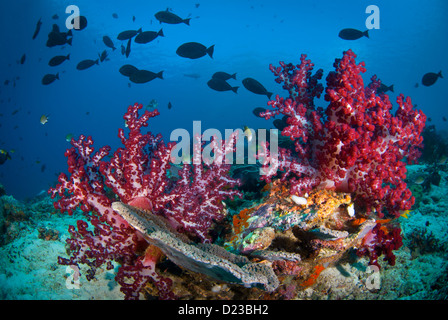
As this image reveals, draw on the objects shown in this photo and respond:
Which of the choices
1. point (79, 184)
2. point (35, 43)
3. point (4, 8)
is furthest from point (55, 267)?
point (35, 43)

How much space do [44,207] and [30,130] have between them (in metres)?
128

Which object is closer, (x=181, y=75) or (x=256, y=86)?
(x=256, y=86)

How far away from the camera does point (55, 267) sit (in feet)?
11.3

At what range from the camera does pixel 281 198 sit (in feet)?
10.1

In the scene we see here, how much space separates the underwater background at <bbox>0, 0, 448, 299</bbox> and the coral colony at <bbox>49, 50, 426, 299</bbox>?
2.40 feet

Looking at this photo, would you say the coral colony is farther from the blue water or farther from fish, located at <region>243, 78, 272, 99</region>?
the blue water

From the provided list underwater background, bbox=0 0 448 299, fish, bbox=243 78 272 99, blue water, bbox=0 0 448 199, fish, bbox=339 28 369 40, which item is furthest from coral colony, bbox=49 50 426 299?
blue water, bbox=0 0 448 199

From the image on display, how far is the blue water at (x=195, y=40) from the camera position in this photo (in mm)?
42750

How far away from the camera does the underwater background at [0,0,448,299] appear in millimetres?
3457

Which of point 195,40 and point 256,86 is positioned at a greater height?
point 195,40

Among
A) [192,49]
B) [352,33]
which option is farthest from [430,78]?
[192,49]

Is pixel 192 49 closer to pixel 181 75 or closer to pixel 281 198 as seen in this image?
pixel 281 198

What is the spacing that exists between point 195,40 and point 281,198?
67.9m
